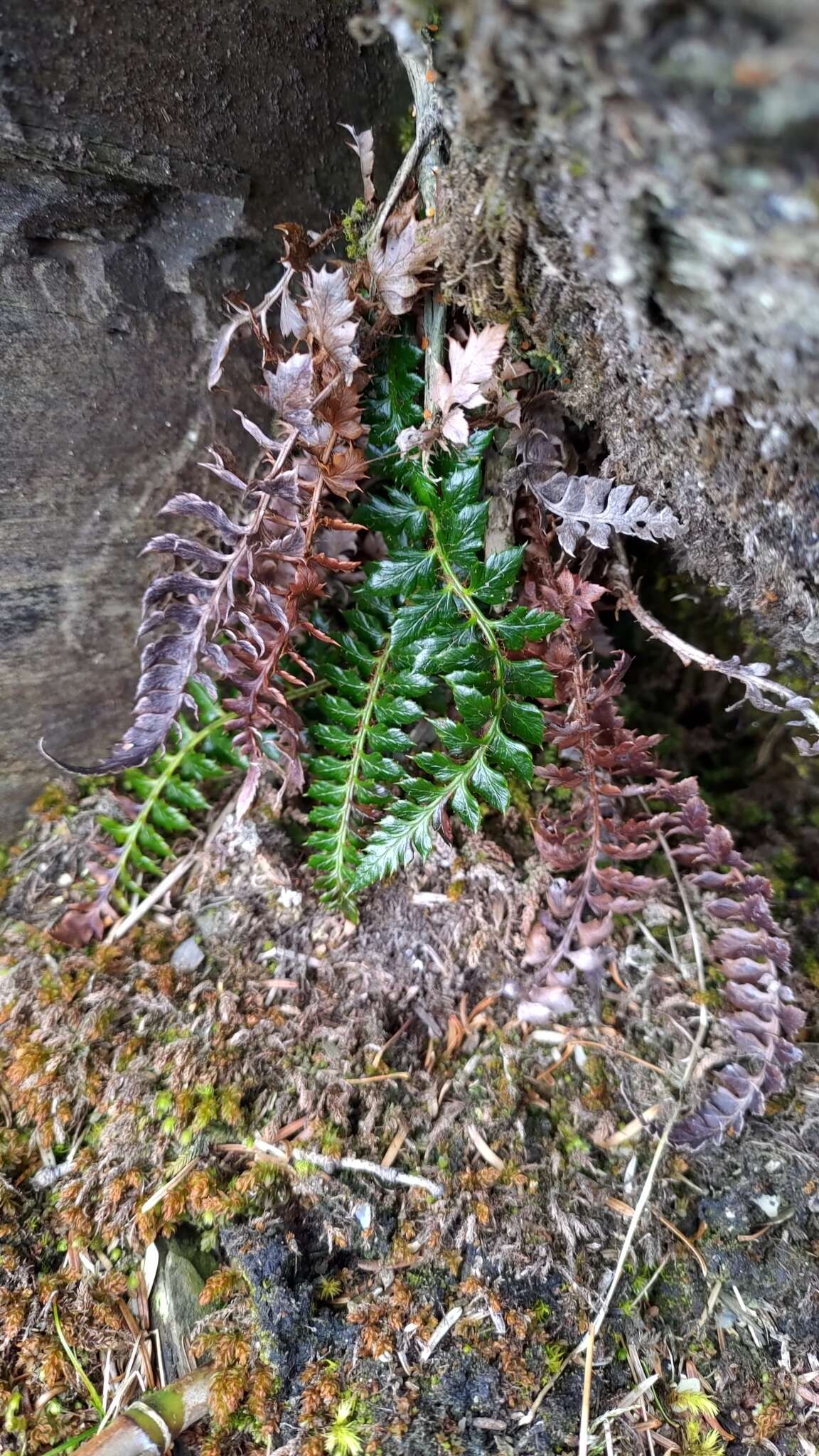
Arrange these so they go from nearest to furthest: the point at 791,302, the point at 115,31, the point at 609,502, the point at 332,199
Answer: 1. the point at 791,302
2. the point at 115,31
3. the point at 609,502
4. the point at 332,199

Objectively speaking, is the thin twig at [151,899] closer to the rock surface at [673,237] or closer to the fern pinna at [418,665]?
the fern pinna at [418,665]

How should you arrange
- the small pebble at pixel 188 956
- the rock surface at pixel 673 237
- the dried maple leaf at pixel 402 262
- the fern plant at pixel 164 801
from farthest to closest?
the fern plant at pixel 164 801
the small pebble at pixel 188 956
the dried maple leaf at pixel 402 262
the rock surface at pixel 673 237

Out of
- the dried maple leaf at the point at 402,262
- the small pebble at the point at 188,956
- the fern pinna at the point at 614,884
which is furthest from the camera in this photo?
the small pebble at the point at 188,956

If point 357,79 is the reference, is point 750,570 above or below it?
below

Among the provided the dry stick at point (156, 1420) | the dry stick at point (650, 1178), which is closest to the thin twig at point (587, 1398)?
the dry stick at point (650, 1178)

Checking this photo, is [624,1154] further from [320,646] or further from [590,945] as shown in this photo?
[320,646]

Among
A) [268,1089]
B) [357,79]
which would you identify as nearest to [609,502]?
[357,79]

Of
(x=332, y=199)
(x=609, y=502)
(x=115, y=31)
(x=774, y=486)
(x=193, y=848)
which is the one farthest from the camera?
(x=193, y=848)

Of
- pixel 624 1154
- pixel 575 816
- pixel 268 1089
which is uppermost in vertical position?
pixel 575 816
